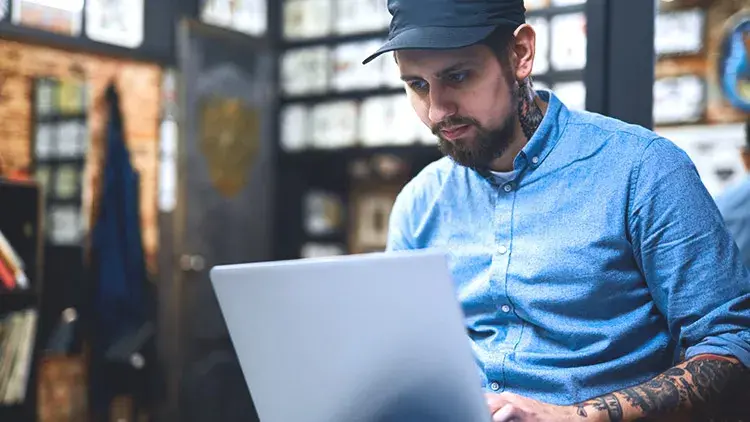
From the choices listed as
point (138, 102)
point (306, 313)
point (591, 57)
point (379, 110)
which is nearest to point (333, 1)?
point (379, 110)

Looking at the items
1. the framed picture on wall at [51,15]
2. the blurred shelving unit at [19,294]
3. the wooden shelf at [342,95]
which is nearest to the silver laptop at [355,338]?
the blurred shelving unit at [19,294]

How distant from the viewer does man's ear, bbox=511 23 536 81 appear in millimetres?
1378

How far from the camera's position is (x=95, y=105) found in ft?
12.8

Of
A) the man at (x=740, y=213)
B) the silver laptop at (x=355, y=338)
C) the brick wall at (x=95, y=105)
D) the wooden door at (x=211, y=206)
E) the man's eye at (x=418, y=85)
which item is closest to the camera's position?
the silver laptop at (x=355, y=338)

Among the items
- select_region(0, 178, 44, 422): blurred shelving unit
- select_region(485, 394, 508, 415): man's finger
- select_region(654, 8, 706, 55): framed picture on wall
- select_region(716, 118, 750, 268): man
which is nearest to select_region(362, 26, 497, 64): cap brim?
select_region(485, 394, 508, 415): man's finger

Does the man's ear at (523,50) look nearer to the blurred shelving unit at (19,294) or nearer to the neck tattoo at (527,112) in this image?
the neck tattoo at (527,112)

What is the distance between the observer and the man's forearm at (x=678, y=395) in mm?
1190

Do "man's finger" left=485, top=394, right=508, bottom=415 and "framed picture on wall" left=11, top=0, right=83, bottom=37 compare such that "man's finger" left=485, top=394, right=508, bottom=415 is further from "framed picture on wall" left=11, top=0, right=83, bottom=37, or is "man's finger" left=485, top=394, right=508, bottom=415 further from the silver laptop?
"framed picture on wall" left=11, top=0, right=83, bottom=37

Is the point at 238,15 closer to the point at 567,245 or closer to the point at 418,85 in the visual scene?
the point at 418,85

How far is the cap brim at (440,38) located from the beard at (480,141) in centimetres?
14

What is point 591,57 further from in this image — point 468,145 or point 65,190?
point 65,190

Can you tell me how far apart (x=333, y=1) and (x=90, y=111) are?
5.58 ft

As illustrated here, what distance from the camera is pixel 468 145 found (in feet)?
4.58

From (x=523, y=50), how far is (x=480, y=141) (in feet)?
0.61
